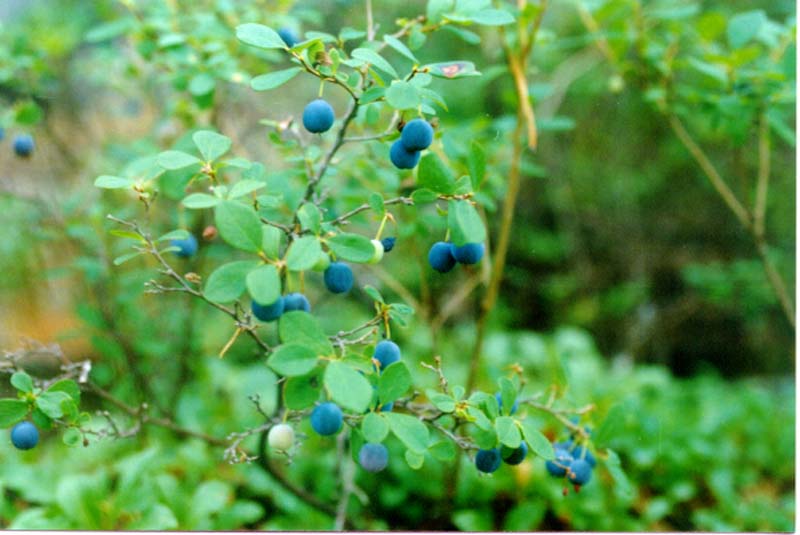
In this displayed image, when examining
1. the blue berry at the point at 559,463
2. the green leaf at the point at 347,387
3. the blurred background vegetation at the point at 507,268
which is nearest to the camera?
the green leaf at the point at 347,387

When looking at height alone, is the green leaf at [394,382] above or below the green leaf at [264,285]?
below

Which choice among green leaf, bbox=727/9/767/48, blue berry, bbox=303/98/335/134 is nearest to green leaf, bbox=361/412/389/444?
blue berry, bbox=303/98/335/134

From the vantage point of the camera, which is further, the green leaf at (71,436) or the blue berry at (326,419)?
the green leaf at (71,436)

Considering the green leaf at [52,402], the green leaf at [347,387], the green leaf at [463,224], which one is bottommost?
the green leaf at [52,402]

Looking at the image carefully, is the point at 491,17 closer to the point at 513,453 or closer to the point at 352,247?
the point at 352,247

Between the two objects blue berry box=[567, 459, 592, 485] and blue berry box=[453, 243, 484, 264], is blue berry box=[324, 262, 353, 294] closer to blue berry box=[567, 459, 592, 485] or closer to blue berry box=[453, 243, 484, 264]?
blue berry box=[453, 243, 484, 264]

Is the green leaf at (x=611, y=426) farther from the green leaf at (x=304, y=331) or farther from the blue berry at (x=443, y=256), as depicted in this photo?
the green leaf at (x=304, y=331)

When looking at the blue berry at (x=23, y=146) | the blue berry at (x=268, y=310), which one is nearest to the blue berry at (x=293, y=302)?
the blue berry at (x=268, y=310)
